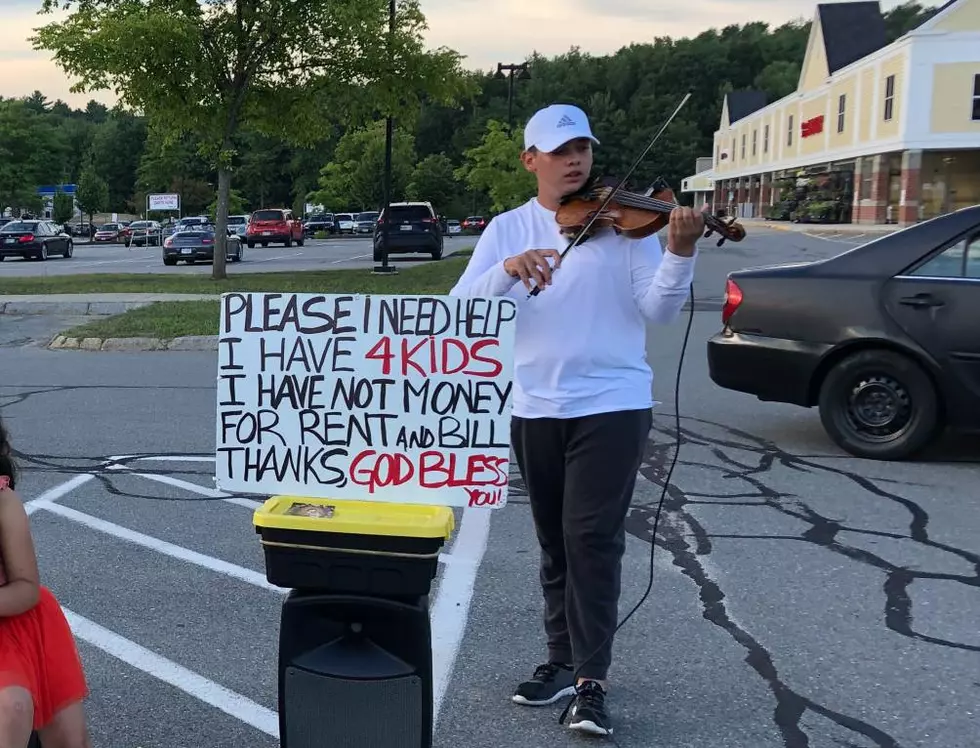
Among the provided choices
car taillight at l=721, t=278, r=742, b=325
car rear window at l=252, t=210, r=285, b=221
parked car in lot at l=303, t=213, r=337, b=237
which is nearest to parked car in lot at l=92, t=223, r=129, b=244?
parked car in lot at l=303, t=213, r=337, b=237

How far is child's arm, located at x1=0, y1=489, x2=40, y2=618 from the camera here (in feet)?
7.64

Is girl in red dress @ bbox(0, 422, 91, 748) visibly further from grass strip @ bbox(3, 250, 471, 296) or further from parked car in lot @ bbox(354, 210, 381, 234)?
parked car in lot @ bbox(354, 210, 381, 234)

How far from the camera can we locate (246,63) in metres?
18.1

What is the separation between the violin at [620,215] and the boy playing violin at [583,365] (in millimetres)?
51

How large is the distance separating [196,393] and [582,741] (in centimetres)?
632

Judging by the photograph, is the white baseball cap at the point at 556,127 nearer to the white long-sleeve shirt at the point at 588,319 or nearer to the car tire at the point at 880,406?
the white long-sleeve shirt at the point at 588,319

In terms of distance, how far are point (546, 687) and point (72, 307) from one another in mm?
13839

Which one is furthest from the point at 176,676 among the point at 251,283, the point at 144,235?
the point at 144,235

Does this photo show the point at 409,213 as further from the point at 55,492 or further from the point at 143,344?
the point at 55,492

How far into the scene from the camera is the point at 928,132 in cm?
3669

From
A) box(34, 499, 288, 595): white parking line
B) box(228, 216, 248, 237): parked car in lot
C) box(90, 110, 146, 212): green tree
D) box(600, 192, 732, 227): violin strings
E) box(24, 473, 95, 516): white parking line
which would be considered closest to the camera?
box(600, 192, 732, 227): violin strings

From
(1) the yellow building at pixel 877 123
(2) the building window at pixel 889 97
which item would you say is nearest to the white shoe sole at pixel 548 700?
(1) the yellow building at pixel 877 123

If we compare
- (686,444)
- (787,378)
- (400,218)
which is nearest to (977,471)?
(787,378)

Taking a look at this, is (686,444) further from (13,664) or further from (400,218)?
(400,218)
